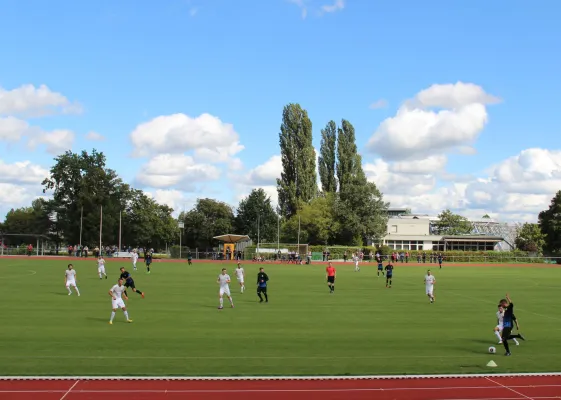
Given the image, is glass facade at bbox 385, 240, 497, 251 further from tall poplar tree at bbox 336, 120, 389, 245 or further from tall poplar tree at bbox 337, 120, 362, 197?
tall poplar tree at bbox 337, 120, 362, 197

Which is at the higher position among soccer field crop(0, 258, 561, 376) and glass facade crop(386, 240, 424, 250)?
glass facade crop(386, 240, 424, 250)

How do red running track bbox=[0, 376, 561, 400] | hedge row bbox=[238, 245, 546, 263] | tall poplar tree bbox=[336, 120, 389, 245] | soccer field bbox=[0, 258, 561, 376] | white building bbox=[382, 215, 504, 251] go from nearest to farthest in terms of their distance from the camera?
red running track bbox=[0, 376, 561, 400] → soccer field bbox=[0, 258, 561, 376] → hedge row bbox=[238, 245, 546, 263] → tall poplar tree bbox=[336, 120, 389, 245] → white building bbox=[382, 215, 504, 251]

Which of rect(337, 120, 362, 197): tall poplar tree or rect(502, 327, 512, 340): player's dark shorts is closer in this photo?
rect(502, 327, 512, 340): player's dark shorts

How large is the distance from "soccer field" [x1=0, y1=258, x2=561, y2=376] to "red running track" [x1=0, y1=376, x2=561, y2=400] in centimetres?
85

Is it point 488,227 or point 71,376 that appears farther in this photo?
point 488,227

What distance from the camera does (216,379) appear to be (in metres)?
13.0

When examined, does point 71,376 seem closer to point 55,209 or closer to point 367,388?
point 367,388

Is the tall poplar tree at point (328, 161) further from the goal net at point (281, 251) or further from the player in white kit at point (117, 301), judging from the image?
the player in white kit at point (117, 301)

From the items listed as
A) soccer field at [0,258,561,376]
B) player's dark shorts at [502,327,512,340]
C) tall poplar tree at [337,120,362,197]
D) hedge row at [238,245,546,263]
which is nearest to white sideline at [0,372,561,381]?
soccer field at [0,258,561,376]

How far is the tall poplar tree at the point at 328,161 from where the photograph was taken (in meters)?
95.7

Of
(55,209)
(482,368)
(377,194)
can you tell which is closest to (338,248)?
(377,194)

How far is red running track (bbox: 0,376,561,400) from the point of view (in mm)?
11797

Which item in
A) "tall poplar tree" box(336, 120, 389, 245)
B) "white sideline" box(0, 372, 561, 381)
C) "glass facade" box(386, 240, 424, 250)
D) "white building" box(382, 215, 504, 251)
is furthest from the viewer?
"glass facade" box(386, 240, 424, 250)

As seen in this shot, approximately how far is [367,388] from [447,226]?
409 feet
